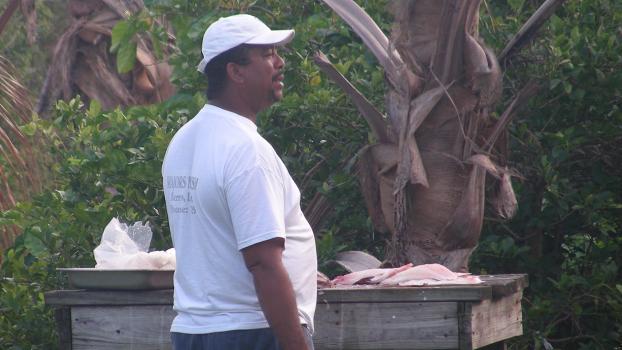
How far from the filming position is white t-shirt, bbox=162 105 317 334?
10.2ft

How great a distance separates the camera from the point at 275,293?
3.09 m

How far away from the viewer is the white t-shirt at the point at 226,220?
10.2ft

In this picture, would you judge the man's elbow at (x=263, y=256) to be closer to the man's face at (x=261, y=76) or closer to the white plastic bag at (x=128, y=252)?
the man's face at (x=261, y=76)

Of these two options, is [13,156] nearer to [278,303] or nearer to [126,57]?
[126,57]

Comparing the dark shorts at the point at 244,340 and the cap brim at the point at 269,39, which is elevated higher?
the cap brim at the point at 269,39

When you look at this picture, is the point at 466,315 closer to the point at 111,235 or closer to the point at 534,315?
the point at 111,235

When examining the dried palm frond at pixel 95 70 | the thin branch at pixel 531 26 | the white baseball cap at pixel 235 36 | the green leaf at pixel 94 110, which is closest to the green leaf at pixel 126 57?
the green leaf at pixel 94 110

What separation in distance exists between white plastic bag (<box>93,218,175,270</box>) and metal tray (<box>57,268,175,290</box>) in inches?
1.5

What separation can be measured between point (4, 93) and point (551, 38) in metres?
3.79

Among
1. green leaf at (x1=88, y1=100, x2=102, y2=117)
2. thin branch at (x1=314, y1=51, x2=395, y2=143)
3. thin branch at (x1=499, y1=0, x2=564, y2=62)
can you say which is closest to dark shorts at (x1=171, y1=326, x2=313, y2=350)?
thin branch at (x1=314, y1=51, x2=395, y2=143)

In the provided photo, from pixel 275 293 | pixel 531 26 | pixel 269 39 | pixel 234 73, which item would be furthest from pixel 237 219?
pixel 531 26

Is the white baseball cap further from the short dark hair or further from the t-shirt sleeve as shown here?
the t-shirt sleeve

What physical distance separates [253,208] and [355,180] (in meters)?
3.25

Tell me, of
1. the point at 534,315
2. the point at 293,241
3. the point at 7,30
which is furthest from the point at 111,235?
the point at 7,30
